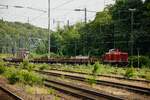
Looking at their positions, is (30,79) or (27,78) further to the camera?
(27,78)

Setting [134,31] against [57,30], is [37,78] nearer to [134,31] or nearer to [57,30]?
[134,31]

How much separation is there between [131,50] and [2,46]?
381ft

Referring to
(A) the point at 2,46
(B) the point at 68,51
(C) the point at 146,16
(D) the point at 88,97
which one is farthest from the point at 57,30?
(D) the point at 88,97

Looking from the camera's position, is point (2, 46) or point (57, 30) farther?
point (2, 46)

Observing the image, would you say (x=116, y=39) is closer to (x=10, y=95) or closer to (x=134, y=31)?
(x=134, y=31)

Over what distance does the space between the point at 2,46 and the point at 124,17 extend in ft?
361

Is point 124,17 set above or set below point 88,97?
above

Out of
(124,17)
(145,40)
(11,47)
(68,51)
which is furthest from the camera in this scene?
(11,47)

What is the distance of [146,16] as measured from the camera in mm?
65250

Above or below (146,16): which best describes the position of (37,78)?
below

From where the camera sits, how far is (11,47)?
18788 centimetres

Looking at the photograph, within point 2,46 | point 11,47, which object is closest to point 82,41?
point 2,46

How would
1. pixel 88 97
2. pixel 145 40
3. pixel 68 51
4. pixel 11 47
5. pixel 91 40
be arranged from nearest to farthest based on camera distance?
pixel 88 97
pixel 145 40
pixel 91 40
pixel 68 51
pixel 11 47

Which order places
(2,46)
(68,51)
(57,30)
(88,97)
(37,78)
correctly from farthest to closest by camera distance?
(2,46) < (57,30) < (68,51) < (37,78) < (88,97)
